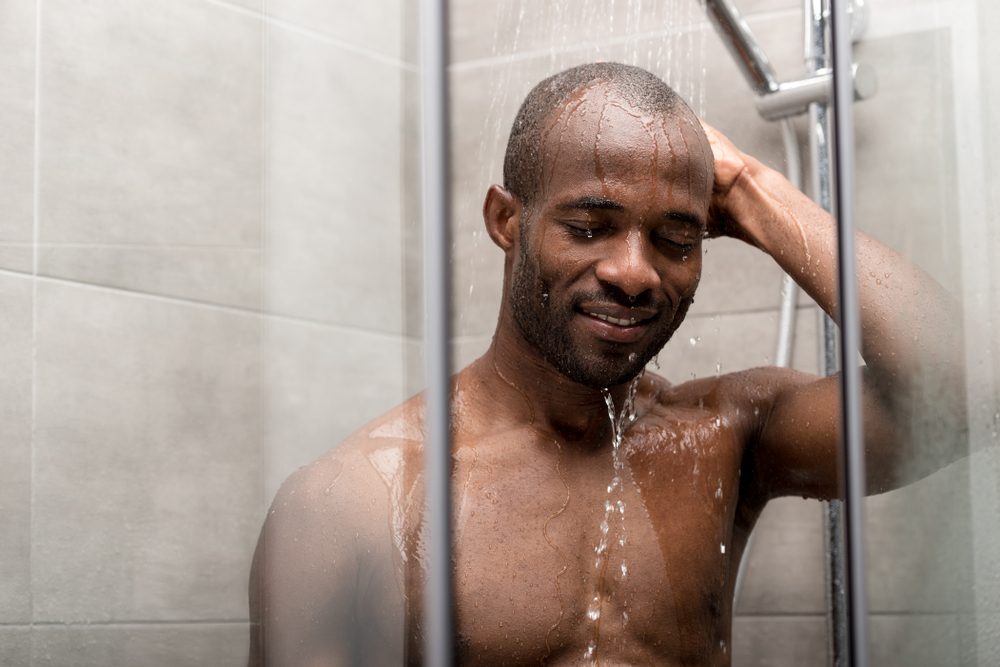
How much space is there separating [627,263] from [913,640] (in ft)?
1.05

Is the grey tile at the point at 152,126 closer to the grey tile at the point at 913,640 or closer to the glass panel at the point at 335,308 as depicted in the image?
the glass panel at the point at 335,308

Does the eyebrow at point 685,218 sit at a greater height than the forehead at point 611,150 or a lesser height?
lesser

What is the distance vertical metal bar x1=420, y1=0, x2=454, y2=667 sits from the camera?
699mm

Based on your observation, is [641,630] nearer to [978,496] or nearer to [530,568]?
[530,568]

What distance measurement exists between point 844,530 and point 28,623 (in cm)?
52

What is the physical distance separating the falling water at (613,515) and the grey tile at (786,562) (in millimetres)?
111

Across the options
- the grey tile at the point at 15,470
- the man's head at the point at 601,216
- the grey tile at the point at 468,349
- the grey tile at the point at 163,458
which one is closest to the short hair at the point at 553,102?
the man's head at the point at 601,216

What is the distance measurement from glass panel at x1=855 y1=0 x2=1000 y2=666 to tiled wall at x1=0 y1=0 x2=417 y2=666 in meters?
0.35

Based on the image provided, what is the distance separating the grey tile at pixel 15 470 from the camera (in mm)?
700

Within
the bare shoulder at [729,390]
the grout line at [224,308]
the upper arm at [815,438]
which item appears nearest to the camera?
the grout line at [224,308]

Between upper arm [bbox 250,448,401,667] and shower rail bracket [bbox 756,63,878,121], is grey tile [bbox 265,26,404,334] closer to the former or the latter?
upper arm [bbox 250,448,401,667]

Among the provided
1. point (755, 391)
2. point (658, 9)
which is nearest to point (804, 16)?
point (658, 9)

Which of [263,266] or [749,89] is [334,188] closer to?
[263,266]

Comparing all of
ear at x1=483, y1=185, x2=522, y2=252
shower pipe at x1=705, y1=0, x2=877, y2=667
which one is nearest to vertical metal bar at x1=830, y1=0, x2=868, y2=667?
shower pipe at x1=705, y1=0, x2=877, y2=667
